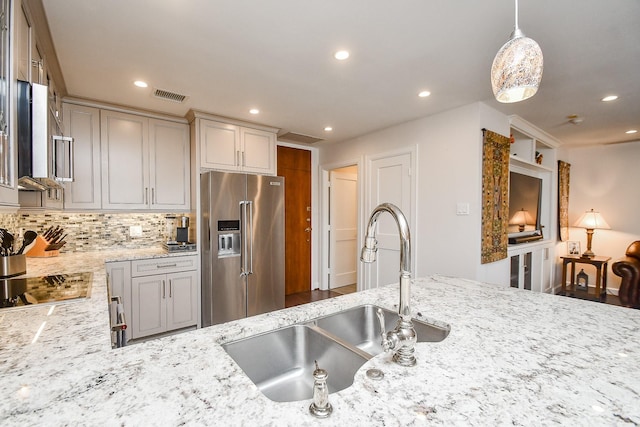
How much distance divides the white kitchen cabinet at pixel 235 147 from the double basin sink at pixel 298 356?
252 centimetres

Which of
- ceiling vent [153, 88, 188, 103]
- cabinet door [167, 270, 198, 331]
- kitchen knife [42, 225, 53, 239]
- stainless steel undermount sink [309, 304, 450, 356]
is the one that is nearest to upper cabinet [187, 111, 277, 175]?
ceiling vent [153, 88, 188, 103]

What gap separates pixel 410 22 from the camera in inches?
65.4

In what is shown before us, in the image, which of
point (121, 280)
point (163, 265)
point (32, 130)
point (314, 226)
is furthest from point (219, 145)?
point (32, 130)

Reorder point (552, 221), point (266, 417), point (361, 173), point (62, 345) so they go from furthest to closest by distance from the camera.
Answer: point (552, 221) → point (361, 173) → point (62, 345) → point (266, 417)

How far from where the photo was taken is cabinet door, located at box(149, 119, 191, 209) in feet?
10.2

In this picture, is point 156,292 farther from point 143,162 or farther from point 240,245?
point 143,162

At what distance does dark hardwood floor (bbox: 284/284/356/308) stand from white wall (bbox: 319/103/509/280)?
160cm

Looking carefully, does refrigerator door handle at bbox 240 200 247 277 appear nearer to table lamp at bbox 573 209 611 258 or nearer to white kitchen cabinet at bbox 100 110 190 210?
white kitchen cabinet at bbox 100 110 190 210

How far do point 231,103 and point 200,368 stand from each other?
2.62 meters

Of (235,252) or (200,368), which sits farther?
(235,252)

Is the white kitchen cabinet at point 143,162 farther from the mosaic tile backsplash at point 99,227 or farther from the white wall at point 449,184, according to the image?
the white wall at point 449,184

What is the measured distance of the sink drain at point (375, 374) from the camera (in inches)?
28.3

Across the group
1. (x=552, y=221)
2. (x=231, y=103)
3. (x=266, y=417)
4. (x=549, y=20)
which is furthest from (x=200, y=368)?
(x=552, y=221)

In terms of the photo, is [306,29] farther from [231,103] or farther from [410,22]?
[231,103]
